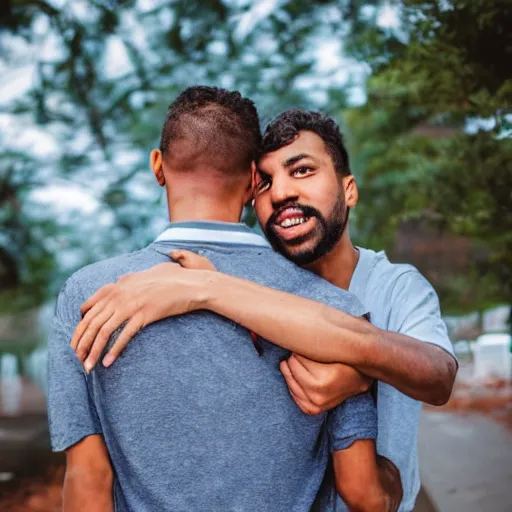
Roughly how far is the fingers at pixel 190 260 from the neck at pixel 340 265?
2.88 feet

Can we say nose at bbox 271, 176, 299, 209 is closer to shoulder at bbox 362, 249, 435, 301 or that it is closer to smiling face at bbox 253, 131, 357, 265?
smiling face at bbox 253, 131, 357, 265

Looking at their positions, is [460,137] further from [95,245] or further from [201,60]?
[95,245]

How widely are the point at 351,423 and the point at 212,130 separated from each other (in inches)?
39.8

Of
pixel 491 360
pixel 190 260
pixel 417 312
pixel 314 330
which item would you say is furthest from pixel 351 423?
pixel 491 360

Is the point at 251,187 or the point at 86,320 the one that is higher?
the point at 251,187

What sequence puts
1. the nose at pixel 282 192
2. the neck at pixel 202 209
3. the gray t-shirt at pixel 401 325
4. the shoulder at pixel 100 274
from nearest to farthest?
the shoulder at pixel 100 274 < the neck at pixel 202 209 < the gray t-shirt at pixel 401 325 < the nose at pixel 282 192

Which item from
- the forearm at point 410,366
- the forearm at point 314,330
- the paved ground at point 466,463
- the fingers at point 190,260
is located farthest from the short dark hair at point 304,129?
the paved ground at point 466,463

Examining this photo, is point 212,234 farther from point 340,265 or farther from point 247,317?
point 340,265

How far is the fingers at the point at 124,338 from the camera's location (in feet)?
5.64

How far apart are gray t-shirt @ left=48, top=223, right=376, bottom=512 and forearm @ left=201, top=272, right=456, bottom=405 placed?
0.07m

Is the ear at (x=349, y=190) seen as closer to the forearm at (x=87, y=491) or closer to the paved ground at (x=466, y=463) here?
the forearm at (x=87, y=491)

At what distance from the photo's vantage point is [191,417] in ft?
5.69

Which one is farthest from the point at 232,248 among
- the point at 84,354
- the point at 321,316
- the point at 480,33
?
the point at 480,33

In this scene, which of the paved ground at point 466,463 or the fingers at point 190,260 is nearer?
the fingers at point 190,260
